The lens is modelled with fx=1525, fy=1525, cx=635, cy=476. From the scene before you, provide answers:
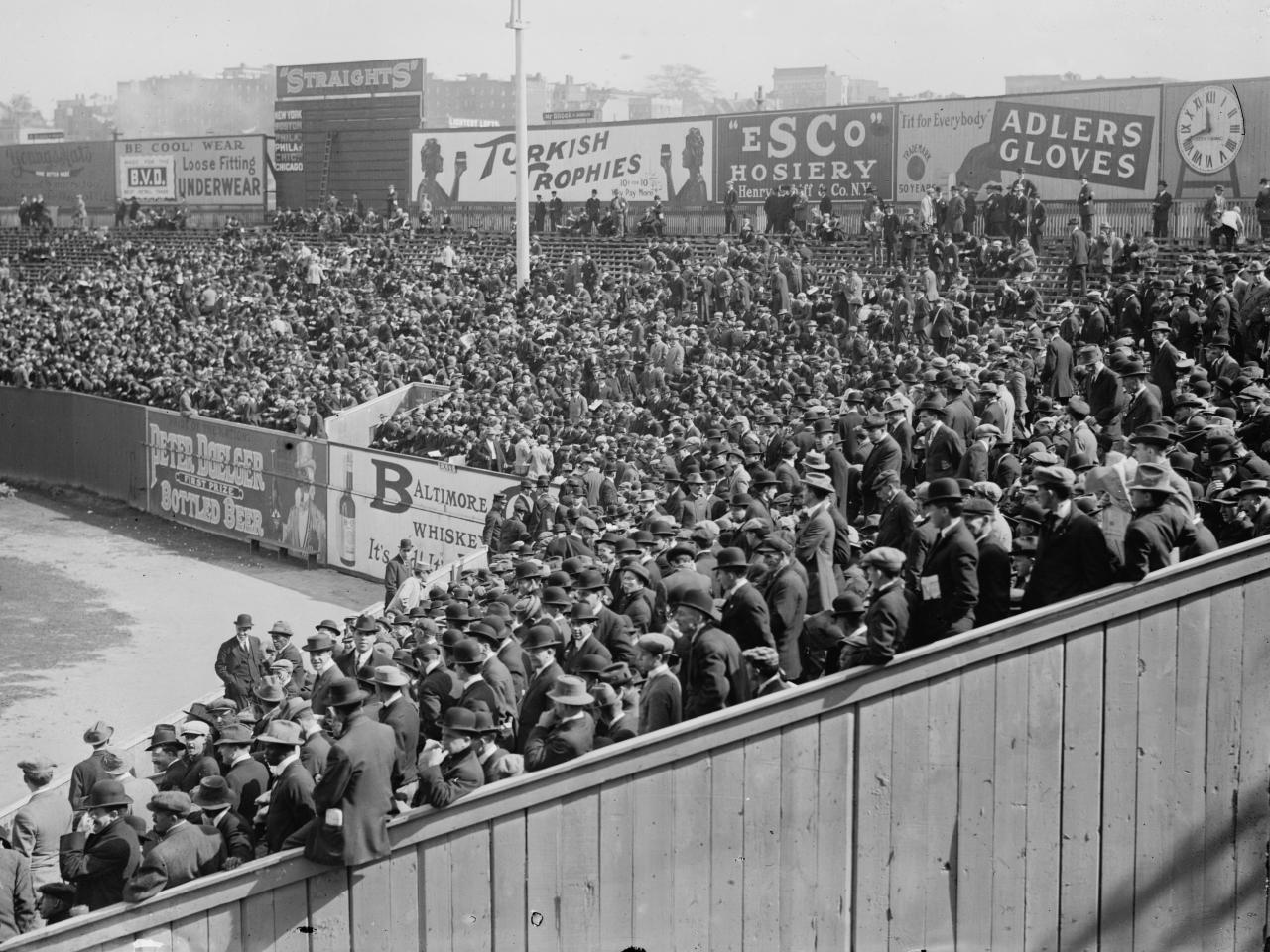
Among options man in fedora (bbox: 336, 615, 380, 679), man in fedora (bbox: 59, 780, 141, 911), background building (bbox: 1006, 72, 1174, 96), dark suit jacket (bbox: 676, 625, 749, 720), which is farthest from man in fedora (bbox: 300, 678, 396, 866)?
background building (bbox: 1006, 72, 1174, 96)

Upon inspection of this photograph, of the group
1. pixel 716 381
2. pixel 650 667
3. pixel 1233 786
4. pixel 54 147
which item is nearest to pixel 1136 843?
pixel 1233 786

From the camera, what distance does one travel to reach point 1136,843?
8680 mm

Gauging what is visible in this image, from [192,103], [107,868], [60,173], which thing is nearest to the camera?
[107,868]

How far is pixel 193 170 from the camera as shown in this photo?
55.1m

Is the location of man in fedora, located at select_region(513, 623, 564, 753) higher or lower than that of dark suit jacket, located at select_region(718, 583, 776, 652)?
lower

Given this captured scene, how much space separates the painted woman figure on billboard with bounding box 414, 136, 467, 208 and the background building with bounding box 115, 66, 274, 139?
9699cm

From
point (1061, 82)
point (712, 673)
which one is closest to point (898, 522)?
point (712, 673)

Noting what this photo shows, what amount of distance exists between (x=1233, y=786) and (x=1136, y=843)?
2.08 feet

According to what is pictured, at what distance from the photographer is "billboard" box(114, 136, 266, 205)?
53.8m

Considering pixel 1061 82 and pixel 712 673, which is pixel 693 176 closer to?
pixel 712 673

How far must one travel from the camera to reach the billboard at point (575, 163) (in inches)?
1563

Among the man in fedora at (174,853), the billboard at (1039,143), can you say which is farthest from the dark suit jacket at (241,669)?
the billboard at (1039,143)

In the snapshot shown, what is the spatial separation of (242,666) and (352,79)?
38795mm

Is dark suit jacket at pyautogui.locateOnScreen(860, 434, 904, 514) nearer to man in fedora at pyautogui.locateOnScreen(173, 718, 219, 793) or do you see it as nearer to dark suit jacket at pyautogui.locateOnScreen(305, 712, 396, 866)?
man in fedora at pyautogui.locateOnScreen(173, 718, 219, 793)
